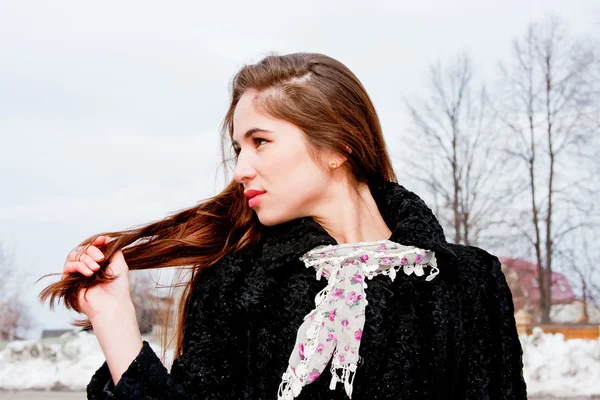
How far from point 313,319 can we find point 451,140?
1475 cm

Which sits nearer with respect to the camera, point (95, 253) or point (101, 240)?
point (95, 253)

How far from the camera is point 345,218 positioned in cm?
252

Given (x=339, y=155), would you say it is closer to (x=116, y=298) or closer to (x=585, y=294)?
(x=116, y=298)

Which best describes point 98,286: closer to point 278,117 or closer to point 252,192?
point 252,192

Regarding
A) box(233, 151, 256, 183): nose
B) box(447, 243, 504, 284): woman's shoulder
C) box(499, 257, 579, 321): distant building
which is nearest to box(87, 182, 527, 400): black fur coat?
box(447, 243, 504, 284): woman's shoulder

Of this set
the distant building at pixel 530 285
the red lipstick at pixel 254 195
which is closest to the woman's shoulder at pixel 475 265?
the red lipstick at pixel 254 195

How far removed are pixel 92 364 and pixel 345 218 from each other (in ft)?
26.8

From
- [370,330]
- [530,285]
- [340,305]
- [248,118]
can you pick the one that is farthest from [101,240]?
[530,285]

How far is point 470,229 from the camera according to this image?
1566 centimetres

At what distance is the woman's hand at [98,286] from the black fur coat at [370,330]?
6.8 inches

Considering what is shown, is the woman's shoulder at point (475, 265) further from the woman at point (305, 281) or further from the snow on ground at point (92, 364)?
the snow on ground at point (92, 364)

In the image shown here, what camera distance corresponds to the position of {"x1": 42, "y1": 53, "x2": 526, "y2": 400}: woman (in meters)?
2.26

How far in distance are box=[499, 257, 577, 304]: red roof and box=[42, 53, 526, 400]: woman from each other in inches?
537

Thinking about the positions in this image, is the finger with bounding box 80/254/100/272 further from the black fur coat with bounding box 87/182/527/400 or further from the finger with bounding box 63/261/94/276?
the black fur coat with bounding box 87/182/527/400
